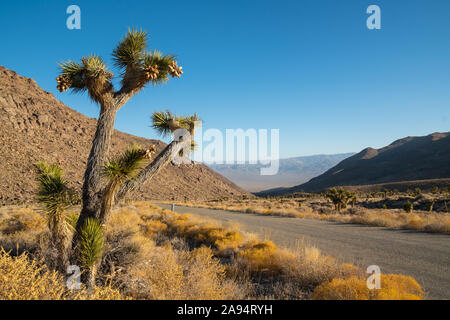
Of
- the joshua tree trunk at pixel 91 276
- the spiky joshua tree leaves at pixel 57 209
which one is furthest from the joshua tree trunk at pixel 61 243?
the joshua tree trunk at pixel 91 276

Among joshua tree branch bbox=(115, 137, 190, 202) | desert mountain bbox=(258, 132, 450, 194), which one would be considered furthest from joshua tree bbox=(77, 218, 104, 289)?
desert mountain bbox=(258, 132, 450, 194)

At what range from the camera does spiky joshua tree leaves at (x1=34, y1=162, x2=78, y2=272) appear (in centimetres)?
499

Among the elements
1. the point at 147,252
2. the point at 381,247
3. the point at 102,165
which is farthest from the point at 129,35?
the point at 381,247

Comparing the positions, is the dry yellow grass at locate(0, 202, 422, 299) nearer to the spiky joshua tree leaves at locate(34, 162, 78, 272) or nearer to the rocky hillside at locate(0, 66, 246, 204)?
the spiky joshua tree leaves at locate(34, 162, 78, 272)

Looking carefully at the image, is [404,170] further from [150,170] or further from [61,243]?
[61,243]

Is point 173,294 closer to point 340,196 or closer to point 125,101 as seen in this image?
point 125,101

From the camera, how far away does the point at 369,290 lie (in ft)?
13.4

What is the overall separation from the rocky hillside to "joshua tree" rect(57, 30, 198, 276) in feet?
131

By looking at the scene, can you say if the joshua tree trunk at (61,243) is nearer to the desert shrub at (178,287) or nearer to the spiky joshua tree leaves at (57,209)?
the spiky joshua tree leaves at (57,209)

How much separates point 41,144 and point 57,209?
2305 inches

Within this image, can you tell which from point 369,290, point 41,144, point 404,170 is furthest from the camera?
point 404,170

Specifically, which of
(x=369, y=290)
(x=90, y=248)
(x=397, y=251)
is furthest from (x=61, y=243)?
(x=397, y=251)

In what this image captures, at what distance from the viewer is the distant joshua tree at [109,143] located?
16.3 feet

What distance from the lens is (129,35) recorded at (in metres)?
6.14
